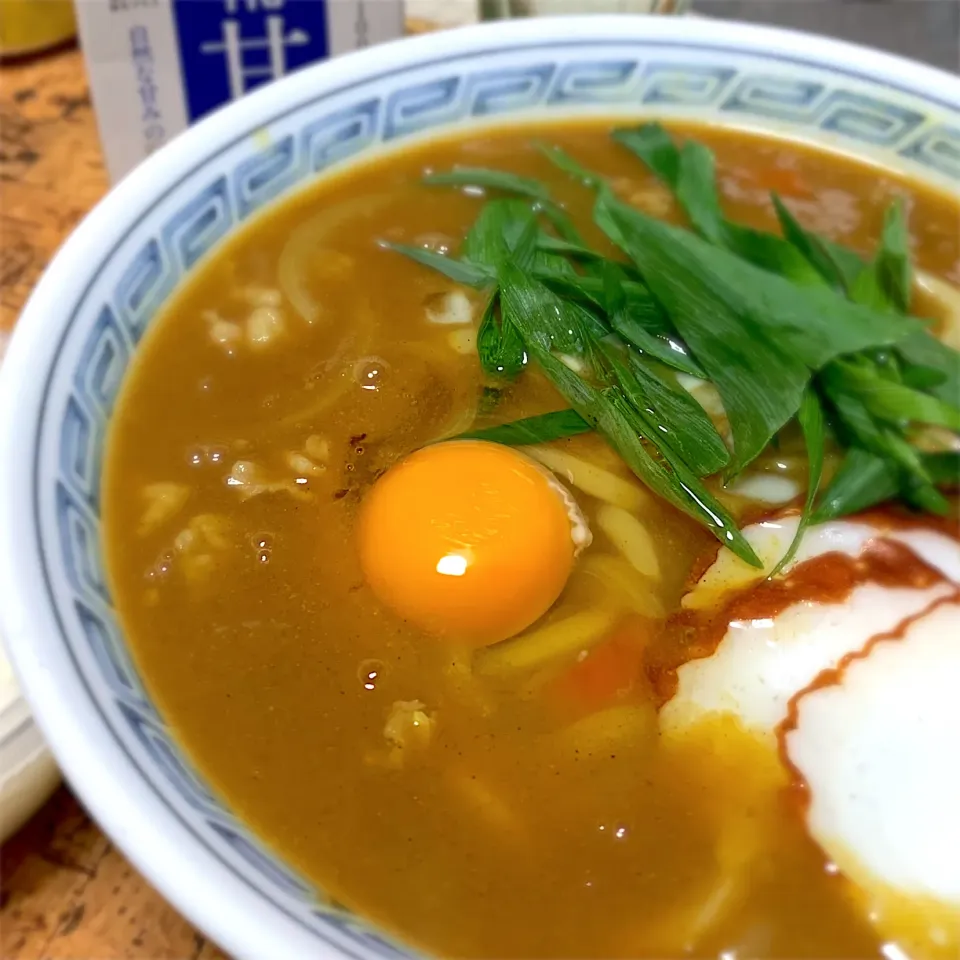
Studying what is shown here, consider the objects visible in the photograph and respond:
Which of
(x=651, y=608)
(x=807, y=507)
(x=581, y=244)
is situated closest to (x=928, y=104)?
(x=581, y=244)

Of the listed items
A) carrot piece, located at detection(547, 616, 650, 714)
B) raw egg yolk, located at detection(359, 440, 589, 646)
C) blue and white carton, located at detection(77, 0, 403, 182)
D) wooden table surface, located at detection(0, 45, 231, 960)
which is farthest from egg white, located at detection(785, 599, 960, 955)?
blue and white carton, located at detection(77, 0, 403, 182)

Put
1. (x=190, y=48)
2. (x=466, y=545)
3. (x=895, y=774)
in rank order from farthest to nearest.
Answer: (x=190, y=48) → (x=466, y=545) → (x=895, y=774)

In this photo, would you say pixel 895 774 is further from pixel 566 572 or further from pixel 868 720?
pixel 566 572

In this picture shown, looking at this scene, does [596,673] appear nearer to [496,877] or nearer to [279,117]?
[496,877]

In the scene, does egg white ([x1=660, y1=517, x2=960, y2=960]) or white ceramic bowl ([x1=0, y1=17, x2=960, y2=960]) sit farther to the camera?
egg white ([x1=660, y1=517, x2=960, y2=960])

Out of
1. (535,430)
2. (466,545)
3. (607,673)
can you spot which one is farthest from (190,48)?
(607,673)

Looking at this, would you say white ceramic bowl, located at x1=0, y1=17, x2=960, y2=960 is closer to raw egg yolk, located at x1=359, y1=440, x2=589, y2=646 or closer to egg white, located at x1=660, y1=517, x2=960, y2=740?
raw egg yolk, located at x1=359, y1=440, x2=589, y2=646
